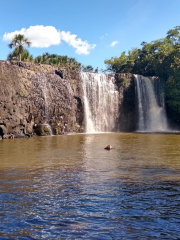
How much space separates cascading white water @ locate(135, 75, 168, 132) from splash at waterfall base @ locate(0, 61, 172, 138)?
0.21 m

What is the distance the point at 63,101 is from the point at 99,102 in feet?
21.0

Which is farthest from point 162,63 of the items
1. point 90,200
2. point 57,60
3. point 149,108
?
point 90,200

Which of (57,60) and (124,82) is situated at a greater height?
(57,60)

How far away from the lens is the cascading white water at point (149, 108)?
129ft

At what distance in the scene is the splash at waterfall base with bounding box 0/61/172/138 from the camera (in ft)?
87.5

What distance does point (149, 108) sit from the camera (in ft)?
131

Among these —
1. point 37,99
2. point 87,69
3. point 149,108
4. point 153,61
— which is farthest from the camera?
point 87,69

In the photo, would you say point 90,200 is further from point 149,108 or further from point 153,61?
point 153,61

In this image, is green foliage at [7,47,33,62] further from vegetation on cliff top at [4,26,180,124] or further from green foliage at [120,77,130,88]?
green foliage at [120,77,130,88]

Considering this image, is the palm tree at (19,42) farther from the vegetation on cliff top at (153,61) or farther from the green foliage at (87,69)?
the green foliage at (87,69)

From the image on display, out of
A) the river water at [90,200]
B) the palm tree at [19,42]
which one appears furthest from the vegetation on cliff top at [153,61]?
the river water at [90,200]

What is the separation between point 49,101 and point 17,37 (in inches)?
521

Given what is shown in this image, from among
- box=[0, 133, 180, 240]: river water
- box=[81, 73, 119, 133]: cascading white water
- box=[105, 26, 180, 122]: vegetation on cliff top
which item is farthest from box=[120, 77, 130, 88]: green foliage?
box=[0, 133, 180, 240]: river water

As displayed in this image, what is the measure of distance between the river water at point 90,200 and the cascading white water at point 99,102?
2463 cm
